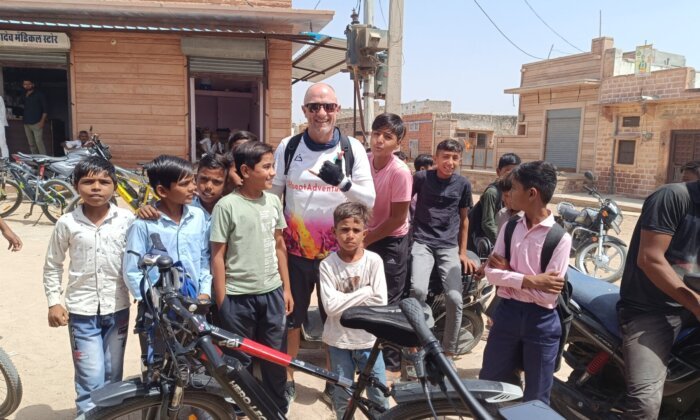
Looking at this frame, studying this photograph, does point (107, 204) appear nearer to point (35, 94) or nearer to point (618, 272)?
point (618, 272)

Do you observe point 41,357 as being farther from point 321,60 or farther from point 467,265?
point 321,60

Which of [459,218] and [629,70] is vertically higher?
[629,70]

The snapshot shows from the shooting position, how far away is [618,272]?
6.70m

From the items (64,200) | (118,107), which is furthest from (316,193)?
(118,107)

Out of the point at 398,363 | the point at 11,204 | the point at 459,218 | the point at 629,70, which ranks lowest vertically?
the point at 398,363

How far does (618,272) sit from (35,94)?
11.5m

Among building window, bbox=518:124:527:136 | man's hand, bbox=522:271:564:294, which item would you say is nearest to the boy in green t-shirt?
man's hand, bbox=522:271:564:294

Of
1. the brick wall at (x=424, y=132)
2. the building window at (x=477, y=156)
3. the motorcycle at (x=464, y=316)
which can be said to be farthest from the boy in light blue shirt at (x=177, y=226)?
the brick wall at (x=424, y=132)

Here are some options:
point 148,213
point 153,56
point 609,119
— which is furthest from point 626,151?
point 148,213

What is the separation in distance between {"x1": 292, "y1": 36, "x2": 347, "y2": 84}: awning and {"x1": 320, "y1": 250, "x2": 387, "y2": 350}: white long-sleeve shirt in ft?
24.9

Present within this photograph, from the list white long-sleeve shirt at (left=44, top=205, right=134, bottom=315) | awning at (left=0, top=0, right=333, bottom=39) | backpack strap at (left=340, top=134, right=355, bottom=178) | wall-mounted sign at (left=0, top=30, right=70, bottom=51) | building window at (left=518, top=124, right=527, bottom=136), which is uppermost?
awning at (left=0, top=0, right=333, bottom=39)

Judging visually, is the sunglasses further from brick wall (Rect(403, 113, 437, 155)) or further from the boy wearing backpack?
brick wall (Rect(403, 113, 437, 155))

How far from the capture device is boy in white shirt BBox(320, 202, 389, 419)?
99.6 inches

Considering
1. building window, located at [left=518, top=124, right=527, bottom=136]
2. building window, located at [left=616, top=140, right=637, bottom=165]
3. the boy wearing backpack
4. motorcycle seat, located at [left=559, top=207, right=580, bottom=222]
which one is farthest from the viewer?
building window, located at [left=518, top=124, right=527, bottom=136]
